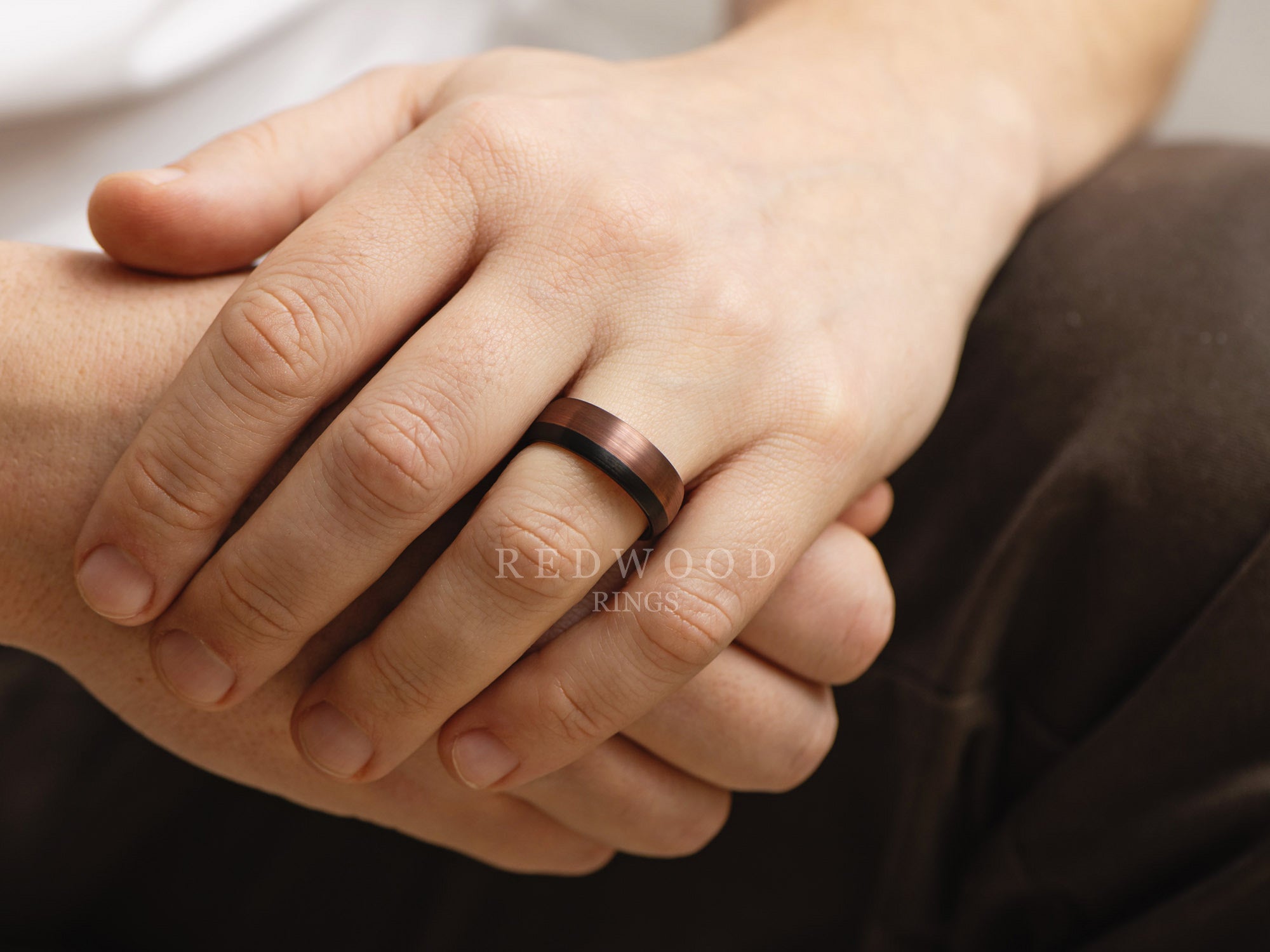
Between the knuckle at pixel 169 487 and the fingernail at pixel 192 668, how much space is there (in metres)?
0.09

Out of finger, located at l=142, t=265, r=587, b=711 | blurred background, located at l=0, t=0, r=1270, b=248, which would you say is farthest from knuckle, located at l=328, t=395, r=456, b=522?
blurred background, located at l=0, t=0, r=1270, b=248

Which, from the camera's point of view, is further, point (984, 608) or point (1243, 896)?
point (984, 608)

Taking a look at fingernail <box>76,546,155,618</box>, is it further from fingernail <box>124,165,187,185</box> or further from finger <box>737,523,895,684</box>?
finger <box>737,523,895,684</box>

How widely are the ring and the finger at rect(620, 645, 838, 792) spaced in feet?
0.60

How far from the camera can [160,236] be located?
2.14 feet

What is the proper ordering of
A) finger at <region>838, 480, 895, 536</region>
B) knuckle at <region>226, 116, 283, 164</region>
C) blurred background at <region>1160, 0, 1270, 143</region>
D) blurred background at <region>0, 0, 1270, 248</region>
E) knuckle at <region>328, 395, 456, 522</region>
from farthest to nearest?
blurred background at <region>1160, 0, 1270, 143</region>
blurred background at <region>0, 0, 1270, 248</region>
finger at <region>838, 480, 895, 536</region>
knuckle at <region>226, 116, 283, 164</region>
knuckle at <region>328, 395, 456, 522</region>

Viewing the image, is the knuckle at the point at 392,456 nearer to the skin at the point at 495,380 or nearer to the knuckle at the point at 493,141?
the skin at the point at 495,380

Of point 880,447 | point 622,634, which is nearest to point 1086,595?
point 880,447

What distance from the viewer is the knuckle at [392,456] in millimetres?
547

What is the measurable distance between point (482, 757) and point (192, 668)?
0.20 m

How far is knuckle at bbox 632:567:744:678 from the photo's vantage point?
599mm

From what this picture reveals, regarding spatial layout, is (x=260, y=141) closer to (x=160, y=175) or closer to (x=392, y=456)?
(x=160, y=175)

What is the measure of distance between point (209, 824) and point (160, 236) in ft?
1.89

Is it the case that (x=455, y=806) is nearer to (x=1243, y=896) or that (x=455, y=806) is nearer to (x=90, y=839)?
(x=90, y=839)
